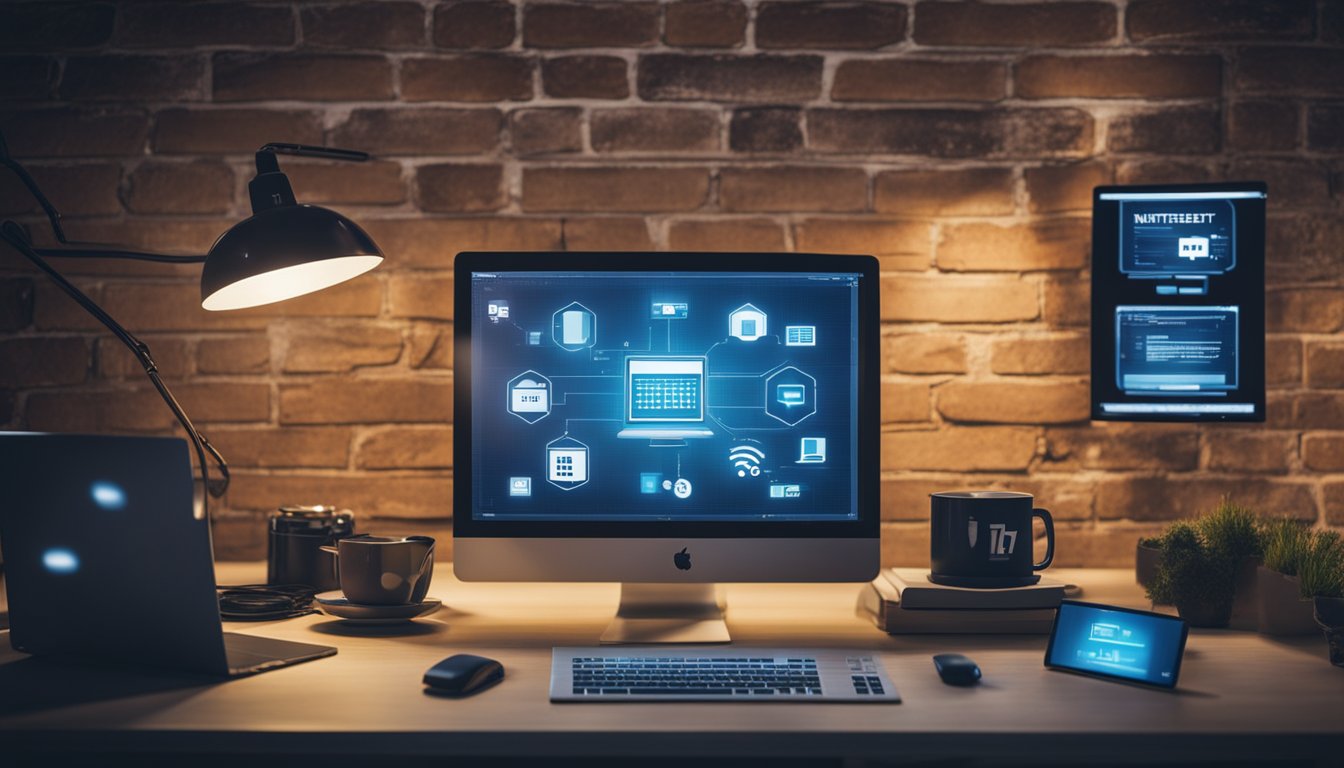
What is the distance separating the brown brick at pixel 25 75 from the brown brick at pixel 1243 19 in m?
1.95

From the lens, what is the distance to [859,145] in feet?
5.85

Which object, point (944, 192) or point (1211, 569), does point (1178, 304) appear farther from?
point (1211, 569)

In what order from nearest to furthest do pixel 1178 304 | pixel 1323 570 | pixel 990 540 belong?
pixel 1323 570 → pixel 990 540 → pixel 1178 304

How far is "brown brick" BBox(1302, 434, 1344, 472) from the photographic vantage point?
1778 mm

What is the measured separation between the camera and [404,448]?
5.93 feet

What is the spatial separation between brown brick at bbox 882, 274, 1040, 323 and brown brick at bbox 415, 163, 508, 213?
723mm

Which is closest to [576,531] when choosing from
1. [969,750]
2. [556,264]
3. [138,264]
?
[556,264]

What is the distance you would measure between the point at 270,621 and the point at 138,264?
77 centimetres

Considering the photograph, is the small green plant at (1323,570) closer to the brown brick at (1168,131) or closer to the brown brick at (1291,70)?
the brown brick at (1168,131)

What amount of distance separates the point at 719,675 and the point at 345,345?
1023 millimetres

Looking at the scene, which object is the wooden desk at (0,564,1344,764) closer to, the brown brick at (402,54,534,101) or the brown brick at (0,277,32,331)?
the brown brick at (0,277,32,331)

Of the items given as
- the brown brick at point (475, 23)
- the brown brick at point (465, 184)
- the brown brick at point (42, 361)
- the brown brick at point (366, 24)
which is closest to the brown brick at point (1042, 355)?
the brown brick at point (465, 184)

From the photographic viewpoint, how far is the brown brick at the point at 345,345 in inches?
70.9

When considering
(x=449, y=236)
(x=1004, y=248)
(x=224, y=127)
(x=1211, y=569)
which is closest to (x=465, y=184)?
(x=449, y=236)
